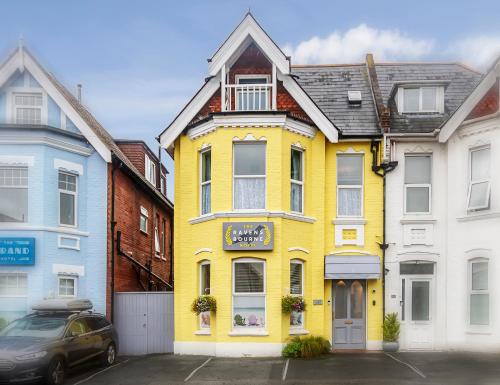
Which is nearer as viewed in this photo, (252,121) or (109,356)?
(109,356)

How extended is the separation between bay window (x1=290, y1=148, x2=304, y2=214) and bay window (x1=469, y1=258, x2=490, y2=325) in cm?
538

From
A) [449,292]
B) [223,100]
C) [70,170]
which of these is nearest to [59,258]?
[70,170]

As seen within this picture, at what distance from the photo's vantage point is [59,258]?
835 inches

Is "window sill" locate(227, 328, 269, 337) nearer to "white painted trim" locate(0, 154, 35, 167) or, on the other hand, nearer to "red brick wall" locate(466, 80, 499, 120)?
"white painted trim" locate(0, 154, 35, 167)

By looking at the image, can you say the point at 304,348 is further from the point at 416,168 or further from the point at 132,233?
the point at 132,233

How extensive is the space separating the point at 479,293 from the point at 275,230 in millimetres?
6254

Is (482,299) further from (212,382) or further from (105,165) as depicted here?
(105,165)

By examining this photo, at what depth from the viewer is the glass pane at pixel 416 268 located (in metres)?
21.8

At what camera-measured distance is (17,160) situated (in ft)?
68.7

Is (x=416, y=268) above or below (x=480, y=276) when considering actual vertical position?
above

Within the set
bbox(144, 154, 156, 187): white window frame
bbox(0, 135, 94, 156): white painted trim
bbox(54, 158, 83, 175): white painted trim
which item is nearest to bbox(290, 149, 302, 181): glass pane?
bbox(54, 158, 83, 175): white painted trim

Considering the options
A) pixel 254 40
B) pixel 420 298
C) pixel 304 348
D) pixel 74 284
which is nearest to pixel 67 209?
pixel 74 284

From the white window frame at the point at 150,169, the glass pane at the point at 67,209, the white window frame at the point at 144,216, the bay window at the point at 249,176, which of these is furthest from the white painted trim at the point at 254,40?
the white window frame at the point at 150,169

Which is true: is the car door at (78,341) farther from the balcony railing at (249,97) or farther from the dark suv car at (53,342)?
the balcony railing at (249,97)
